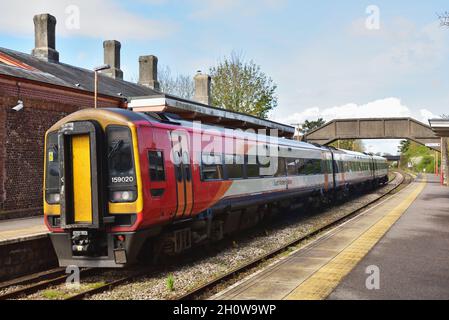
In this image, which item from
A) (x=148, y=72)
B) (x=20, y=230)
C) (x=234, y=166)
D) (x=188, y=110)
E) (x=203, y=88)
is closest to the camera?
(x=20, y=230)

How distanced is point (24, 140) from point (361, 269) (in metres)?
12.0

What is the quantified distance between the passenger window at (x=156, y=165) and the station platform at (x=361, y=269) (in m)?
2.40

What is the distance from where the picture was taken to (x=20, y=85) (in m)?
15.2

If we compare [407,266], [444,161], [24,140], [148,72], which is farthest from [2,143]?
[444,161]

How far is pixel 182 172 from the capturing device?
914 cm

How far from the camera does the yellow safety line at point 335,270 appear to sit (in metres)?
6.83

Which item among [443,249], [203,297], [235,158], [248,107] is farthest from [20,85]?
[248,107]

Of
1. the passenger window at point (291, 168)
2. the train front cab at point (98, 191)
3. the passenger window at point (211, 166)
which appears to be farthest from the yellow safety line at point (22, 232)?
the passenger window at point (291, 168)

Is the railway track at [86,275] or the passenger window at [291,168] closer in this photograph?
the railway track at [86,275]

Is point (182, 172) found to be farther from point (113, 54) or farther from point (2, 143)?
point (113, 54)

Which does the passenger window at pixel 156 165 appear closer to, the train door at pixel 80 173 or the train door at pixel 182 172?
the train door at pixel 182 172

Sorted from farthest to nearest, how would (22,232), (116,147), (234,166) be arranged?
(234,166) < (22,232) < (116,147)

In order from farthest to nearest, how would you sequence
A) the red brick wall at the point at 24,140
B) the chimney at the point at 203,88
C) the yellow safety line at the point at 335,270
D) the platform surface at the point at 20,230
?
the chimney at the point at 203,88, the red brick wall at the point at 24,140, the platform surface at the point at 20,230, the yellow safety line at the point at 335,270

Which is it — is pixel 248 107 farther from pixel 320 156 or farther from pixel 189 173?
pixel 189 173
